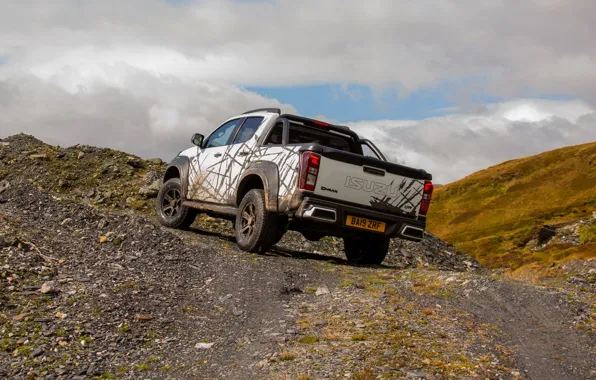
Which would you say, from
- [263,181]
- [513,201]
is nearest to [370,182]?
[263,181]

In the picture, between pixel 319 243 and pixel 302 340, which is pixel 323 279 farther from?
pixel 319 243

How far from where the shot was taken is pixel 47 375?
15.0 feet

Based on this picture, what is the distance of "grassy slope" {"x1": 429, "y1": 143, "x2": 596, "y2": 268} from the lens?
9238 cm

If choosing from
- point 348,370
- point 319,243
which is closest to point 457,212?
point 319,243

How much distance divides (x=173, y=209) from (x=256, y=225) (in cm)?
329

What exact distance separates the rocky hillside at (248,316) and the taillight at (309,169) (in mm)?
1209

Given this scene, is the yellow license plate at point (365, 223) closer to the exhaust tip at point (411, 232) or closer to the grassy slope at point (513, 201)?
the exhaust tip at point (411, 232)

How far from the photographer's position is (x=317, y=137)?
1003 centimetres

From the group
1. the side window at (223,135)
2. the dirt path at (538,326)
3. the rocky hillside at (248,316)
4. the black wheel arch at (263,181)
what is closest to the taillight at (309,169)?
the black wheel arch at (263,181)

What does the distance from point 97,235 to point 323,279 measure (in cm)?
402

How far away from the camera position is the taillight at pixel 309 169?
26.8 ft

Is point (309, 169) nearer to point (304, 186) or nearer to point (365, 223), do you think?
point (304, 186)

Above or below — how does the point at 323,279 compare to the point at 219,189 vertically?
below

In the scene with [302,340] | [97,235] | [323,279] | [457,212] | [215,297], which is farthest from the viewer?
[457,212]
